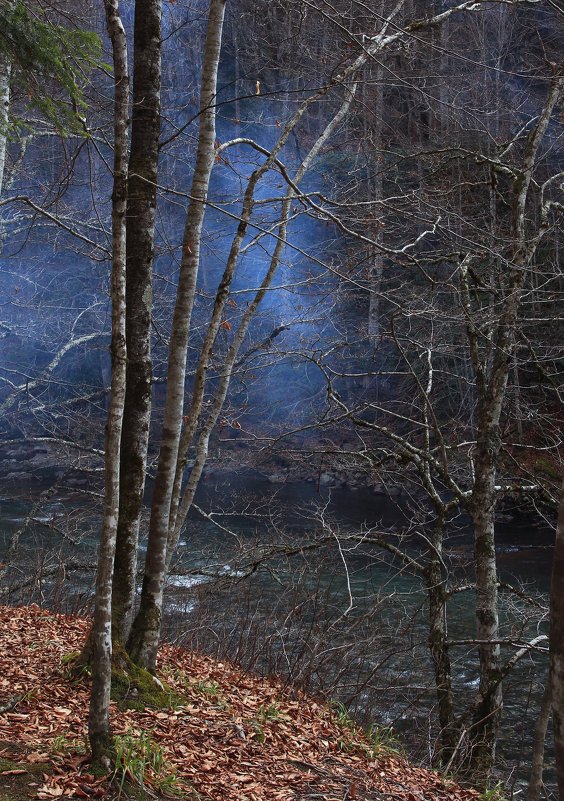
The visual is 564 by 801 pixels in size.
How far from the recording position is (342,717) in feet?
20.6

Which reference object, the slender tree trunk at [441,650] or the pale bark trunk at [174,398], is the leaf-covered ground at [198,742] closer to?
the pale bark trunk at [174,398]

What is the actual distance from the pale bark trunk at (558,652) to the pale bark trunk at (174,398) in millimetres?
4041

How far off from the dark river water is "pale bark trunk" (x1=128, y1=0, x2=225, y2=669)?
193 centimetres

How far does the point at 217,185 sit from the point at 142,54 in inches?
793

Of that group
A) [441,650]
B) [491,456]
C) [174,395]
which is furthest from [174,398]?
[441,650]

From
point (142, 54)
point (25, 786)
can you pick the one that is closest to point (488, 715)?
point (25, 786)

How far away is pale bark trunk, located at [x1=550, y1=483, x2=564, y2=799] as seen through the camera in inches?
58.9

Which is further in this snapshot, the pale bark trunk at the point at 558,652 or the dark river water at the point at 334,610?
the dark river water at the point at 334,610

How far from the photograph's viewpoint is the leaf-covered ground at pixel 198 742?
377 cm

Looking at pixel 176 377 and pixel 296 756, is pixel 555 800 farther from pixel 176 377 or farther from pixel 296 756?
pixel 176 377

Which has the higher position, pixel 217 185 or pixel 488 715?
pixel 217 185

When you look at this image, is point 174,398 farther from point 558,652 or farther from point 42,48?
point 558,652

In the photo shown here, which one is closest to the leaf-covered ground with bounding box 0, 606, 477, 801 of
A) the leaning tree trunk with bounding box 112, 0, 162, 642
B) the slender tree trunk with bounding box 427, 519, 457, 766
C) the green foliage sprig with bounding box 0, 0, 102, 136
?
the leaning tree trunk with bounding box 112, 0, 162, 642

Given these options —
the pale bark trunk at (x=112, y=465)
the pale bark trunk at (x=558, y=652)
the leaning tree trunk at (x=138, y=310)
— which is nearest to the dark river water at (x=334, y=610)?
the leaning tree trunk at (x=138, y=310)
